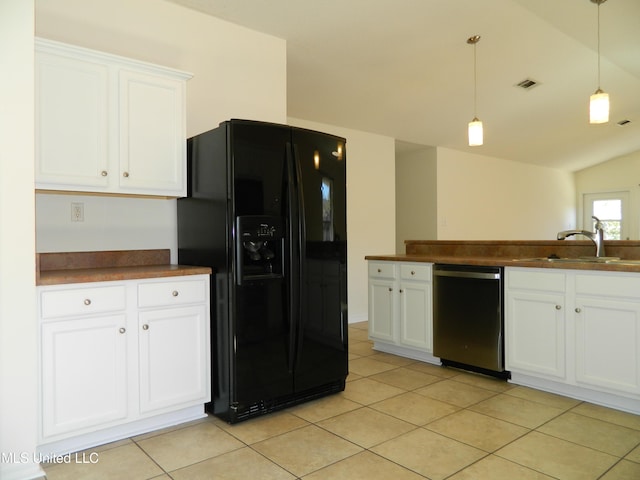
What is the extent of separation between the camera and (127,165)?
8.20 ft

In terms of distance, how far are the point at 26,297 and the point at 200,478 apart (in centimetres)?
106

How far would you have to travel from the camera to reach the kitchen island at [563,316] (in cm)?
258

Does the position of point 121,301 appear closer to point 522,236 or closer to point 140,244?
point 140,244

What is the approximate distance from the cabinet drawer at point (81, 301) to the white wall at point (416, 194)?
4.92 meters

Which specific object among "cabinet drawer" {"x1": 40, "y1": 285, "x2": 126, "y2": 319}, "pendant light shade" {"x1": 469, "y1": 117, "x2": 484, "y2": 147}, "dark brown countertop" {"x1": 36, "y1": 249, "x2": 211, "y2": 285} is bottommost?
"cabinet drawer" {"x1": 40, "y1": 285, "x2": 126, "y2": 319}

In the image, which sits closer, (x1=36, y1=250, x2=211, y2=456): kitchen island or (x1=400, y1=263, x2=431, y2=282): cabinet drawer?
(x1=36, y1=250, x2=211, y2=456): kitchen island

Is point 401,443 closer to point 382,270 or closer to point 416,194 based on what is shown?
point 382,270

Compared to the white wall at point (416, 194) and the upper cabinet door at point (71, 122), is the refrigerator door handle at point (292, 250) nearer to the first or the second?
the upper cabinet door at point (71, 122)

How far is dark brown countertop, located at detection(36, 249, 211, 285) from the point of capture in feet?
7.11

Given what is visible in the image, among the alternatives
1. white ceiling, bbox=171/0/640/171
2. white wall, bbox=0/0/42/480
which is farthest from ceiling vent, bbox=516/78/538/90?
white wall, bbox=0/0/42/480

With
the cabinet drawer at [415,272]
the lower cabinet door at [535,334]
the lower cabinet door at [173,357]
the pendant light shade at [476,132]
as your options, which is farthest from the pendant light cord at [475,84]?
the lower cabinet door at [173,357]

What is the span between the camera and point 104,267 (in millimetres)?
2664

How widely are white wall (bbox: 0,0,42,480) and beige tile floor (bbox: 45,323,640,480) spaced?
0.76ft

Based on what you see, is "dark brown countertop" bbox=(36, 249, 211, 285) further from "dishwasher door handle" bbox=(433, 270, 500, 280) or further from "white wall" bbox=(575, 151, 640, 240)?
"white wall" bbox=(575, 151, 640, 240)
